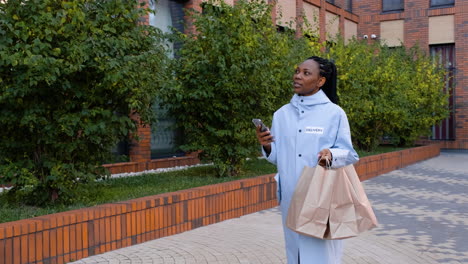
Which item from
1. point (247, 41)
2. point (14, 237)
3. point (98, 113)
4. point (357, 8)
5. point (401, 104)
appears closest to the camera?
point (14, 237)

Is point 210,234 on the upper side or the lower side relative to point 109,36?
lower

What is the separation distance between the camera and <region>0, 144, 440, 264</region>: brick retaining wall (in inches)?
192

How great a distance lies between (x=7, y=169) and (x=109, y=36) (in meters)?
1.81

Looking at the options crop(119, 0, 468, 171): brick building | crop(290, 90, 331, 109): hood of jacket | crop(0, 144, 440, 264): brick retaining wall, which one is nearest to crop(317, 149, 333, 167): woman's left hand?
crop(290, 90, 331, 109): hood of jacket

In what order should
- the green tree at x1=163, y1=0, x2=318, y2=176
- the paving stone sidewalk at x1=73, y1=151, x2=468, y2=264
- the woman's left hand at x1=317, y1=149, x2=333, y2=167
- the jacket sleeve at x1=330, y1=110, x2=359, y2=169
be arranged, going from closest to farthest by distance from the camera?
the woman's left hand at x1=317, y1=149, x2=333, y2=167
the jacket sleeve at x1=330, y1=110, x2=359, y2=169
the paving stone sidewalk at x1=73, y1=151, x2=468, y2=264
the green tree at x1=163, y1=0, x2=318, y2=176

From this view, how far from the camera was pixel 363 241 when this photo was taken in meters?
6.50

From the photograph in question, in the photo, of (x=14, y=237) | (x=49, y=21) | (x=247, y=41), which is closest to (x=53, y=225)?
(x=14, y=237)

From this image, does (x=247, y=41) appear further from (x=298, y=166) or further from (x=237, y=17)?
(x=298, y=166)

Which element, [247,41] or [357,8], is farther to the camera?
[357,8]

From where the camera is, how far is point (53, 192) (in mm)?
6480

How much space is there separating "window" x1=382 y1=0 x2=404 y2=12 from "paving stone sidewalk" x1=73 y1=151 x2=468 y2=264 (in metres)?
17.7

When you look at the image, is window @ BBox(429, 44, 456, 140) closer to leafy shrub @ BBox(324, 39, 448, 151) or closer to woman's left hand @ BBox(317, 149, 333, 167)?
leafy shrub @ BBox(324, 39, 448, 151)

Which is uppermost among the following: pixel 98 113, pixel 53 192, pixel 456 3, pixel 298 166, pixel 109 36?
pixel 456 3

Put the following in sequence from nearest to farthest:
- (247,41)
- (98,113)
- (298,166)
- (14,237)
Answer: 1. (298,166)
2. (14,237)
3. (98,113)
4. (247,41)
